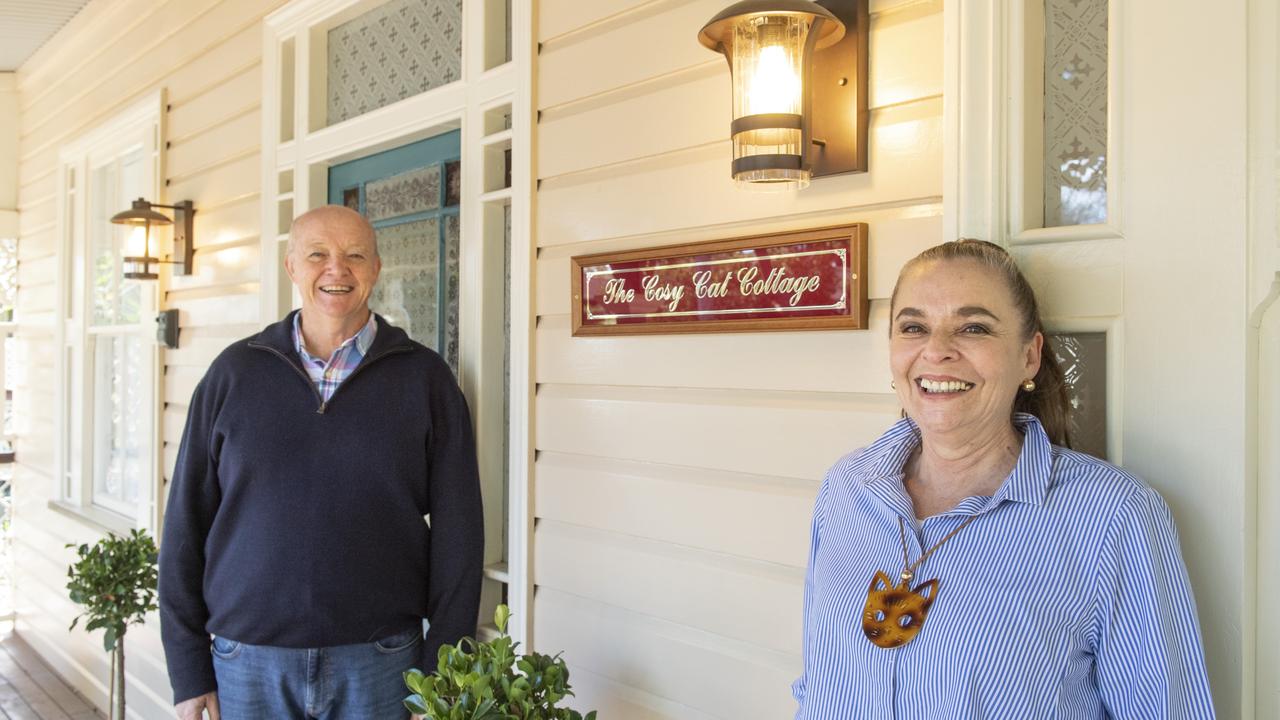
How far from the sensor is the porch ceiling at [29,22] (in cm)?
520

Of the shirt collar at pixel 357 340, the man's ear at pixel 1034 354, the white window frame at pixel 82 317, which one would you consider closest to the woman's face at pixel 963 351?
the man's ear at pixel 1034 354

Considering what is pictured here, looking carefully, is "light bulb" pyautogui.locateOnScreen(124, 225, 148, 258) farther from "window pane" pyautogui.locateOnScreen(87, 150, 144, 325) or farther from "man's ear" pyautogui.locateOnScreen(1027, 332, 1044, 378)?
"man's ear" pyautogui.locateOnScreen(1027, 332, 1044, 378)

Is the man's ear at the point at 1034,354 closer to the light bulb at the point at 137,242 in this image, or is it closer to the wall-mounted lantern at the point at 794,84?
the wall-mounted lantern at the point at 794,84

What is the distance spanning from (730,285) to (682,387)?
250 mm

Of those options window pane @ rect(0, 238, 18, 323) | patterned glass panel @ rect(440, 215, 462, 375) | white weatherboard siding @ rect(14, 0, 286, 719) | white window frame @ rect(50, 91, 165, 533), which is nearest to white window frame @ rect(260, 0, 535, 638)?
patterned glass panel @ rect(440, 215, 462, 375)

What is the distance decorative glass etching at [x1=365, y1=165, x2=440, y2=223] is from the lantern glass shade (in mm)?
1501

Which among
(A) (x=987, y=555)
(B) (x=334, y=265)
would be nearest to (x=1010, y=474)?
(A) (x=987, y=555)

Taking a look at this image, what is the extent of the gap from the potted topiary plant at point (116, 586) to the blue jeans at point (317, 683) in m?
1.72

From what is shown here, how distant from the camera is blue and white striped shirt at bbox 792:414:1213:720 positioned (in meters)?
1.15

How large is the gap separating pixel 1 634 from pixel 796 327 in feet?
21.6

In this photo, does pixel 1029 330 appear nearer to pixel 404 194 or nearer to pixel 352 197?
pixel 404 194

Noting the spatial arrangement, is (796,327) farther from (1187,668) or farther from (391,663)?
(391,663)

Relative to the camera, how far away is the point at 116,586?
12.4ft

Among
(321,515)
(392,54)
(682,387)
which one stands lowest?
(321,515)
